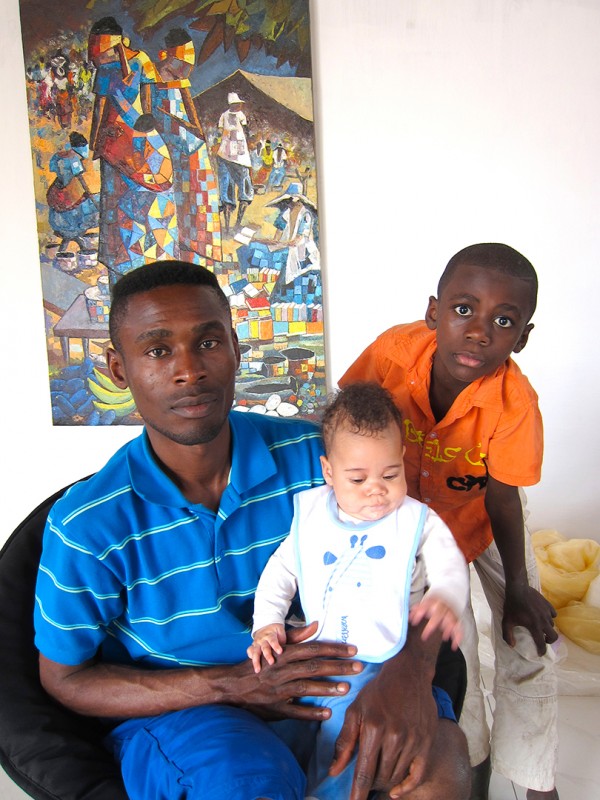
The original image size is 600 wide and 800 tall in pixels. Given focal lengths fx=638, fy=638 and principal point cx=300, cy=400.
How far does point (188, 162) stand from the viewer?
2.96 metres

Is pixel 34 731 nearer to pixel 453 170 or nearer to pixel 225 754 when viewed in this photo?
pixel 225 754

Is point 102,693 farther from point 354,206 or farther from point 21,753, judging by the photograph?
point 354,206

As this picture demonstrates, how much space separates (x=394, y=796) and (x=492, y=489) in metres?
0.78

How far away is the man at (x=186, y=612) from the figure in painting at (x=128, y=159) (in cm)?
183

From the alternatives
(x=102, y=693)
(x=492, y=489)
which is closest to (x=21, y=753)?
(x=102, y=693)

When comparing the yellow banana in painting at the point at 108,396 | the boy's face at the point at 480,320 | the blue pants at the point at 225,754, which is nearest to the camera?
the blue pants at the point at 225,754

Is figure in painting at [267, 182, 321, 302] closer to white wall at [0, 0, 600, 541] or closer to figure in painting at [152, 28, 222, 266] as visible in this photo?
white wall at [0, 0, 600, 541]

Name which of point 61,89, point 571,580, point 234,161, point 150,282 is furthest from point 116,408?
point 571,580

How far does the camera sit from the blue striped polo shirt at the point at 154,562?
47.7 inches

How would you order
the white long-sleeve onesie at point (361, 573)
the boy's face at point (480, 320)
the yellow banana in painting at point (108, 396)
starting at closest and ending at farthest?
the white long-sleeve onesie at point (361, 573)
the boy's face at point (480, 320)
the yellow banana in painting at point (108, 396)

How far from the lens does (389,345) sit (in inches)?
70.4

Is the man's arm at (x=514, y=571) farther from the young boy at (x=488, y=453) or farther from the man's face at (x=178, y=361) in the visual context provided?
the man's face at (x=178, y=361)

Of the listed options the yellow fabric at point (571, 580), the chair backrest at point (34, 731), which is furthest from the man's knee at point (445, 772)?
the yellow fabric at point (571, 580)

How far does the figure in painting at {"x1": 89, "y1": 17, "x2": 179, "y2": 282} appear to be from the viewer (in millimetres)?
2926
